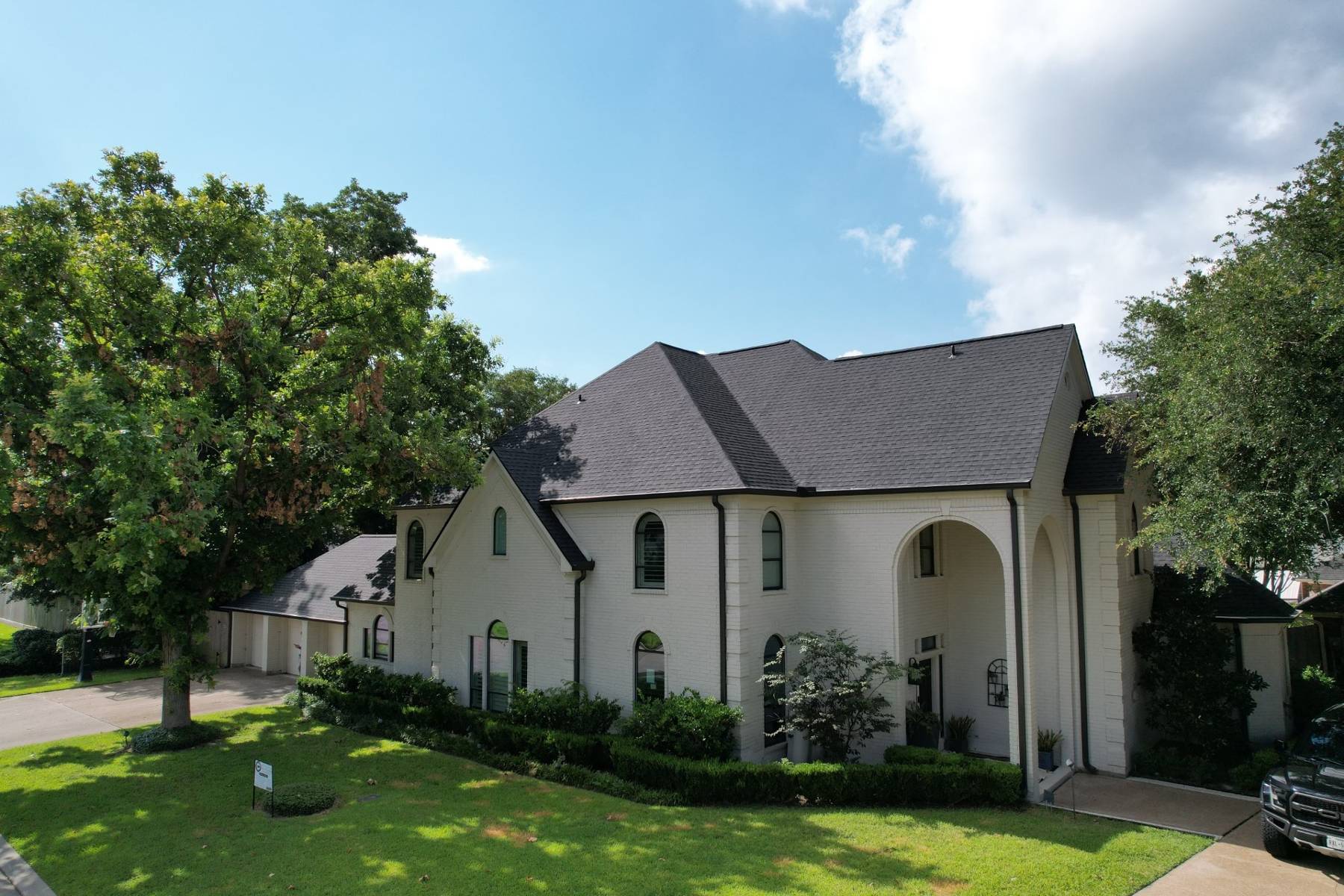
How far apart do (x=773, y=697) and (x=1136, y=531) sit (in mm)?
10779

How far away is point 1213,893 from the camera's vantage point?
11.4 m

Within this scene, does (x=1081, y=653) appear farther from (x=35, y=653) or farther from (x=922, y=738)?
(x=35, y=653)

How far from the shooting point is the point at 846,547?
18.5 meters

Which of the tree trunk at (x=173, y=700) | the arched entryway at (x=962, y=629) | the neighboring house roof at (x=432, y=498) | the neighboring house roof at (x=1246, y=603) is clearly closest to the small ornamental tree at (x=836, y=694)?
the arched entryway at (x=962, y=629)

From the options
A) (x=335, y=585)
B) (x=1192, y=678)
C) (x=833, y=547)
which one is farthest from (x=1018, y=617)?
(x=335, y=585)

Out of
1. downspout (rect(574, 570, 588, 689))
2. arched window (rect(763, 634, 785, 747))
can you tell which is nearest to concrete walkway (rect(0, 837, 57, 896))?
downspout (rect(574, 570, 588, 689))

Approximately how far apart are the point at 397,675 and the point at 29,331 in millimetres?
12537

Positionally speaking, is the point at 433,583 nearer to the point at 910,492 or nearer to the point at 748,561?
the point at 748,561

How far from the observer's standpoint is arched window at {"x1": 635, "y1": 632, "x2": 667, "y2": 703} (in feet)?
61.4

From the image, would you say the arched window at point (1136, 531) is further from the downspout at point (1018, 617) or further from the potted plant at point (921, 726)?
the potted plant at point (921, 726)

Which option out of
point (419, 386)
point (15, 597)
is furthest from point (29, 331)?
point (15, 597)

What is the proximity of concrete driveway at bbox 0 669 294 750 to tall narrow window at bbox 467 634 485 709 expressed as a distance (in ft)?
28.9

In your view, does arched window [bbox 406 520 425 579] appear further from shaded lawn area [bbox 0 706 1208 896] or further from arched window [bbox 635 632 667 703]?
arched window [bbox 635 632 667 703]

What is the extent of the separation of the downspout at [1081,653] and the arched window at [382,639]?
20.9 m
